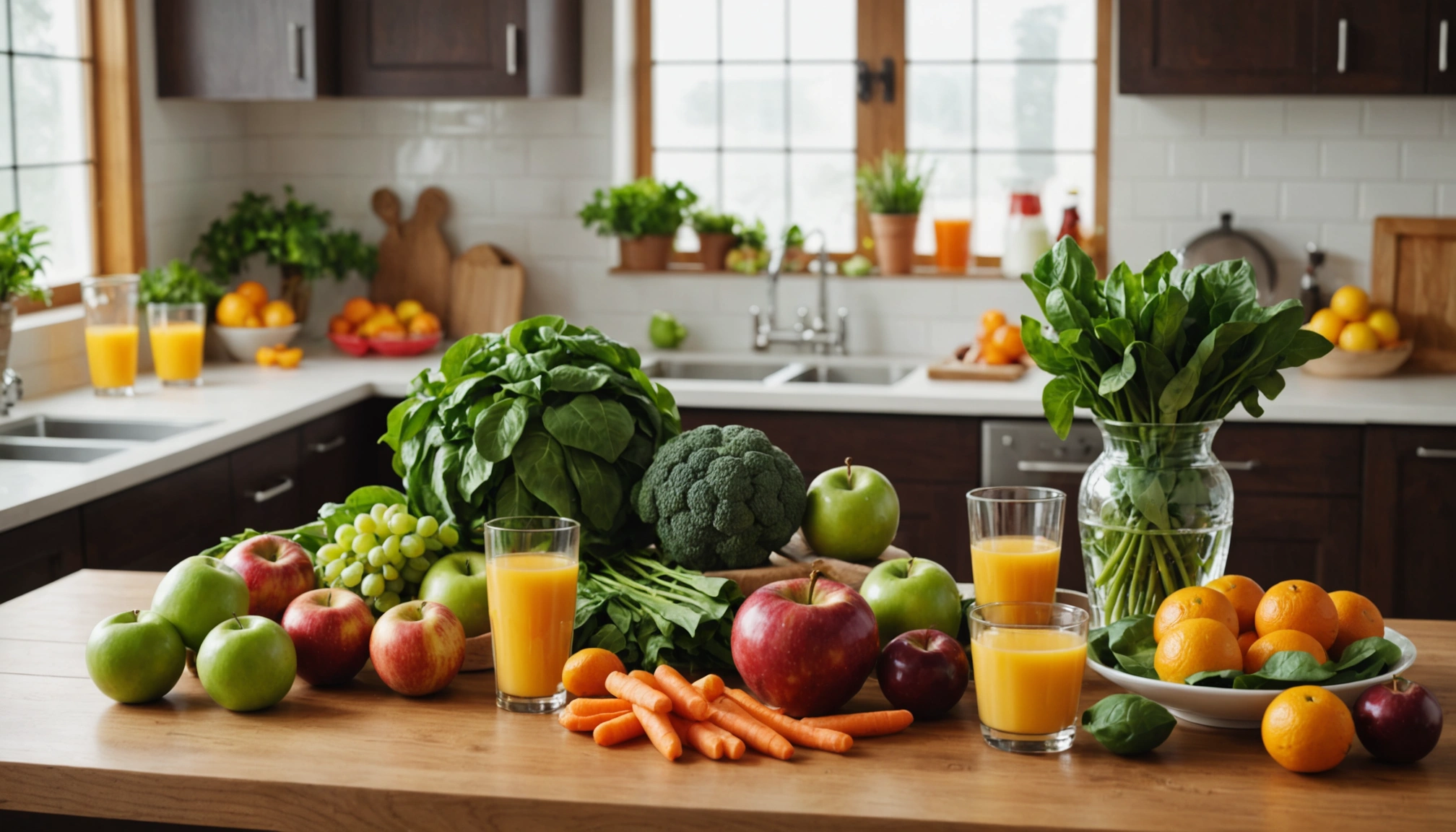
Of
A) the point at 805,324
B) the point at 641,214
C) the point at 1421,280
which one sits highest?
the point at 641,214

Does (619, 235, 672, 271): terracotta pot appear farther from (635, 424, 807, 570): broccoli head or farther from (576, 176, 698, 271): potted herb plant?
(635, 424, 807, 570): broccoli head

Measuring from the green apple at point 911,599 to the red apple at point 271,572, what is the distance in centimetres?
65

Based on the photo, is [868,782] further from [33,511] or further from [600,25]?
[600,25]

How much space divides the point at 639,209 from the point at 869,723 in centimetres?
322

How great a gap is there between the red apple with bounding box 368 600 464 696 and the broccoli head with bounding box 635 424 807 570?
11.6 inches

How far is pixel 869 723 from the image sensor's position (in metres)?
1.48

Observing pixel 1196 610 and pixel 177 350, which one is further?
pixel 177 350

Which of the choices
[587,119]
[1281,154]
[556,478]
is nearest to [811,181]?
[587,119]

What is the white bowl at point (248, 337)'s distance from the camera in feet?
14.0

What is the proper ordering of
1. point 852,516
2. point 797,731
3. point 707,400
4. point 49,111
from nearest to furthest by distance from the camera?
point 797,731
point 852,516
point 707,400
point 49,111

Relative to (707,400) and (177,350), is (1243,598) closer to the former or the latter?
(707,400)

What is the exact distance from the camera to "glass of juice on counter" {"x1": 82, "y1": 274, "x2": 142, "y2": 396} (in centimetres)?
366

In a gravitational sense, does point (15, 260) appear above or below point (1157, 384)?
above

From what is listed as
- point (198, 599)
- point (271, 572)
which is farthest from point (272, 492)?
point (198, 599)
